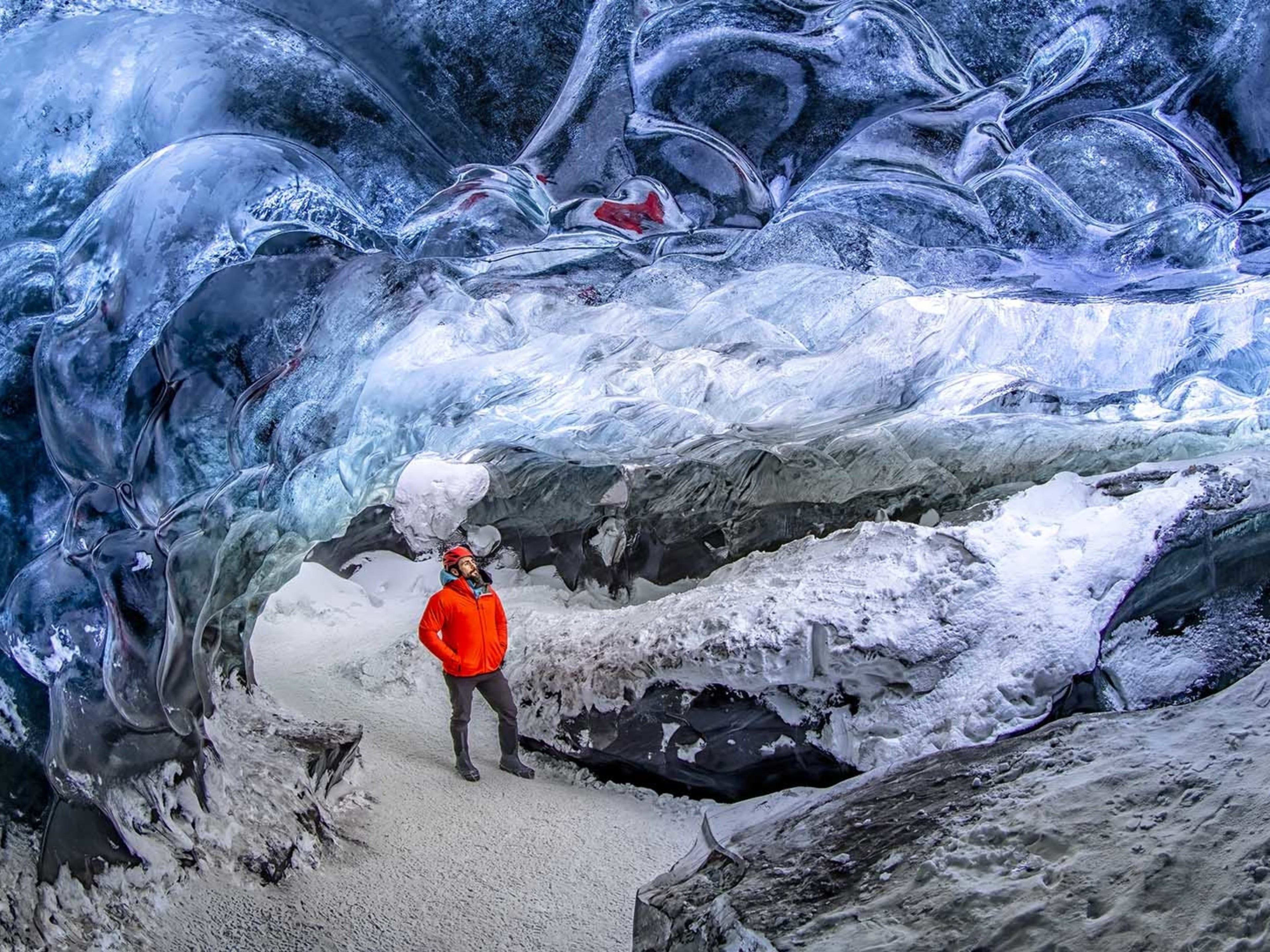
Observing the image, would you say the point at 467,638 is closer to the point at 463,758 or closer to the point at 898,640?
the point at 463,758

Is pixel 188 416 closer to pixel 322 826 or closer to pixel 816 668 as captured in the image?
pixel 322 826

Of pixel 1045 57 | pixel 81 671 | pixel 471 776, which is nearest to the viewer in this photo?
pixel 81 671

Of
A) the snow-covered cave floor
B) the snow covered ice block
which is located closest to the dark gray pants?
the snow-covered cave floor

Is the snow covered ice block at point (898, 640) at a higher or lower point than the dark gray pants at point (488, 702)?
higher

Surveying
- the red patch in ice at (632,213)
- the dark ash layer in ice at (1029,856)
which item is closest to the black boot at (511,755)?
the dark ash layer in ice at (1029,856)

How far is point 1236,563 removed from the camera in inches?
161

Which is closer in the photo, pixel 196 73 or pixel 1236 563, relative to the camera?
pixel 196 73

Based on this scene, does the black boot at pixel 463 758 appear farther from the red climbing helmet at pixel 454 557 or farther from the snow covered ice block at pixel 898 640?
the red climbing helmet at pixel 454 557

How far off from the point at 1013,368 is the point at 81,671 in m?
3.22

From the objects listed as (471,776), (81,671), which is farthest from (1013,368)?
(81,671)

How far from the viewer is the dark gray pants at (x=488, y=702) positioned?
4.36m

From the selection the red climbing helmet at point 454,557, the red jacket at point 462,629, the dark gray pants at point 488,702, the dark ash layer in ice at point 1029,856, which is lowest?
the dark gray pants at point 488,702

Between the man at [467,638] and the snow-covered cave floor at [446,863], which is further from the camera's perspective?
the man at [467,638]

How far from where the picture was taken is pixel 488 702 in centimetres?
450
